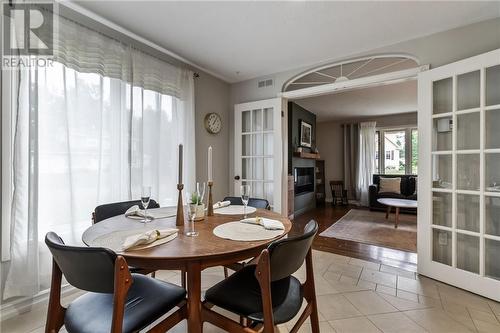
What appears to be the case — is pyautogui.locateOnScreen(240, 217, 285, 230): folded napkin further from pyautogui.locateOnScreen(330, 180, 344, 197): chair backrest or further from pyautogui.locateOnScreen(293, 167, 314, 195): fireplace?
pyautogui.locateOnScreen(330, 180, 344, 197): chair backrest

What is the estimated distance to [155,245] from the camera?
108cm

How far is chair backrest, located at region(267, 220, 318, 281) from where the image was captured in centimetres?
95

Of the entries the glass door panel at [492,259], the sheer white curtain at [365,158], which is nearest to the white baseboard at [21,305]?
the glass door panel at [492,259]

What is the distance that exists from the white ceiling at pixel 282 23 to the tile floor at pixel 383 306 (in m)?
2.43

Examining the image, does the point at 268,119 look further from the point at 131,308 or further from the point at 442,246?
the point at 131,308

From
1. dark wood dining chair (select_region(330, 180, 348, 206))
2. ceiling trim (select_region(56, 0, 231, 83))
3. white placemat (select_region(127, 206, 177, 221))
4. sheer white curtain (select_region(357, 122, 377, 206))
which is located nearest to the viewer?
white placemat (select_region(127, 206, 177, 221))

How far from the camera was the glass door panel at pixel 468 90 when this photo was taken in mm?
2070

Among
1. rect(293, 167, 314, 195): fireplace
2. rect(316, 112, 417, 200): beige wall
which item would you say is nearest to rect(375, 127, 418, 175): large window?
rect(316, 112, 417, 200): beige wall

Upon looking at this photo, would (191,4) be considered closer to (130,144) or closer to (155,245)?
(130,144)

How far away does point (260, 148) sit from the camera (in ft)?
11.5

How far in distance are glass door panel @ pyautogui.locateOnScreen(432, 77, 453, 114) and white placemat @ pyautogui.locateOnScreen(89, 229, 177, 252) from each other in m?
2.65

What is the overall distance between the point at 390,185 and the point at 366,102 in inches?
78.7

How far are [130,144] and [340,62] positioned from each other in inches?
103

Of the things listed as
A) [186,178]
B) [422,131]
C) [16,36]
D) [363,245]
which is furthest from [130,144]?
[363,245]
